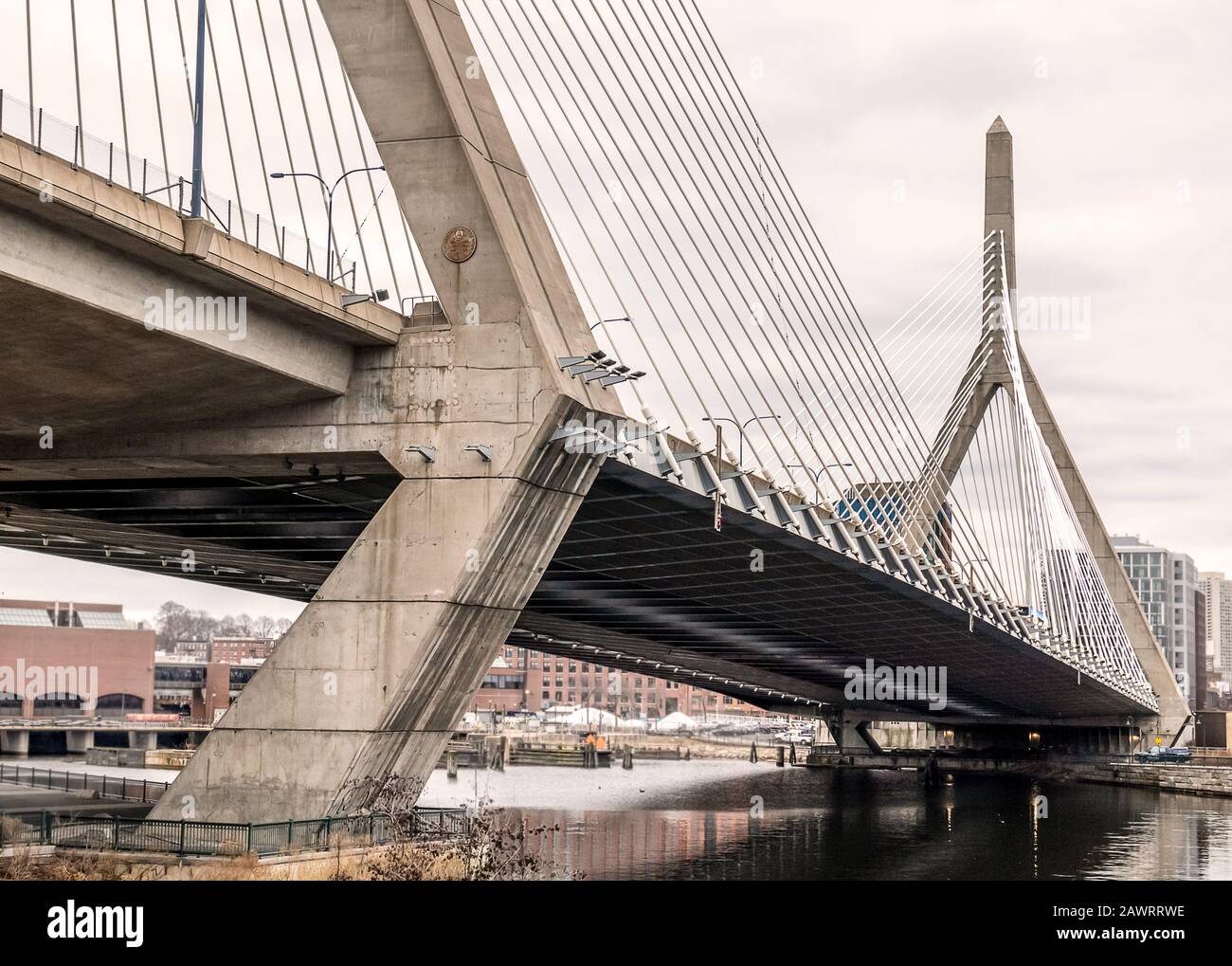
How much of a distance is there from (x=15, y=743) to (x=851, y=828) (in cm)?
8723

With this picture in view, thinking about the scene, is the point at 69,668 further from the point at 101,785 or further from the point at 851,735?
the point at 101,785

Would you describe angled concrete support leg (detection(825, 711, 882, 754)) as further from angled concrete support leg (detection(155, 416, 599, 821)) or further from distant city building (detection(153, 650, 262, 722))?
angled concrete support leg (detection(155, 416, 599, 821))

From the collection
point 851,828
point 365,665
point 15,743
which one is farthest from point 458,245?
point 15,743

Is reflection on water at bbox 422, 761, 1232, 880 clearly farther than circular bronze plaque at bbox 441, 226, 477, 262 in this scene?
Yes

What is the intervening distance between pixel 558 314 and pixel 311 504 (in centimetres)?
1313

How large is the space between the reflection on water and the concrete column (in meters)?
41.8

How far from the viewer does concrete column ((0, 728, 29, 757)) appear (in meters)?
127

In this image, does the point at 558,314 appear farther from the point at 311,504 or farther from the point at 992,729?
the point at 992,729

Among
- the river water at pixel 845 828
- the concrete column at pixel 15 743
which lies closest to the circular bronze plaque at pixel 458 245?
the river water at pixel 845 828

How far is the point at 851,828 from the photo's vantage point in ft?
220

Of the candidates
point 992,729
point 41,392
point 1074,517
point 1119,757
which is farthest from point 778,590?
point 992,729

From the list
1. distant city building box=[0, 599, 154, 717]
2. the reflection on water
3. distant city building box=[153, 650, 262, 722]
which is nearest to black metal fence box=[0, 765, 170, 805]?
the reflection on water

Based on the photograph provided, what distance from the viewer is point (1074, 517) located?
341 ft

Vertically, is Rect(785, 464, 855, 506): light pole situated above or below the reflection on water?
above
